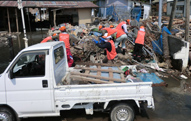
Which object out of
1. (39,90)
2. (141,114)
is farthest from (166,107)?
(39,90)

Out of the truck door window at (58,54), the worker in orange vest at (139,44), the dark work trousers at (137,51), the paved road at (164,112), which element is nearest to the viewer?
the truck door window at (58,54)

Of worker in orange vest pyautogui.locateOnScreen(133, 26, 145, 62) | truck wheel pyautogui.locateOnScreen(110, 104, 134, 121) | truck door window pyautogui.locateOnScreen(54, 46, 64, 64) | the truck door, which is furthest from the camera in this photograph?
worker in orange vest pyautogui.locateOnScreen(133, 26, 145, 62)

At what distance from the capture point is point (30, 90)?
3.62 metres

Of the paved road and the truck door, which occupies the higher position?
the truck door

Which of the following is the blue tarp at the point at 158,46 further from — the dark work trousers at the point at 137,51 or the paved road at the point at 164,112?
the paved road at the point at 164,112

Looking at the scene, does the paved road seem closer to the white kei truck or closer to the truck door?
the white kei truck

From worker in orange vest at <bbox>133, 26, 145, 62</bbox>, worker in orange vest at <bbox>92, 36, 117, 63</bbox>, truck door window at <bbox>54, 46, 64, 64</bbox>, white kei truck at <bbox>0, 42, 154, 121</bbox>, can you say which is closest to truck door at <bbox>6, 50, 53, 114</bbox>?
white kei truck at <bbox>0, 42, 154, 121</bbox>

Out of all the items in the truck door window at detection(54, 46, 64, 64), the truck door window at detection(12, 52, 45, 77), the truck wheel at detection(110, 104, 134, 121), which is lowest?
the truck wheel at detection(110, 104, 134, 121)

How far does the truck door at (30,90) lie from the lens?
3.58 meters

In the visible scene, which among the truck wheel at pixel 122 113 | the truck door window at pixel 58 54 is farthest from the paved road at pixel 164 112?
the truck door window at pixel 58 54

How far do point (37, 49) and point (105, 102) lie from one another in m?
1.81

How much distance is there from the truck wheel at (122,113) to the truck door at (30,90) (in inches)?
53.6

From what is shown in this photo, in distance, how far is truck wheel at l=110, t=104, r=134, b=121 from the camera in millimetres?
3857

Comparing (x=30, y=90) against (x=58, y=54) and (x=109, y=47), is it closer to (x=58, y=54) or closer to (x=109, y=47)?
(x=58, y=54)
